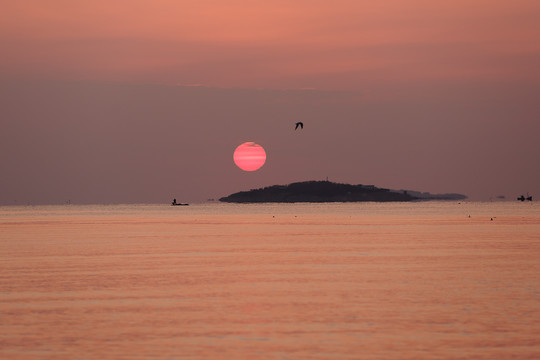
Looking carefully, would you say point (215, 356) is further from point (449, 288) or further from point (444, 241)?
point (444, 241)

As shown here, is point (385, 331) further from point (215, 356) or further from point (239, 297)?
point (239, 297)

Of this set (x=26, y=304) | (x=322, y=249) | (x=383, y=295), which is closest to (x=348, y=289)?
(x=383, y=295)

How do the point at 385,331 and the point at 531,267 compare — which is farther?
the point at 531,267

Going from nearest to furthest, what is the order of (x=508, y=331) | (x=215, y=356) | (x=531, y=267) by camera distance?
(x=215, y=356) → (x=508, y=331) → (x=531, y=267)

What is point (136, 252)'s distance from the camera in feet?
180

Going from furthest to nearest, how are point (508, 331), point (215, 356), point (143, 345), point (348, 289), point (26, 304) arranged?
point (348, 289) < point (26, 304) < point (508, 331) < point (143, 345) < point (215, 356)

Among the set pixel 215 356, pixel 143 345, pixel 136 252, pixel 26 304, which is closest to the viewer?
pixel 215 356

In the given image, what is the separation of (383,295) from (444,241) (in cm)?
3552

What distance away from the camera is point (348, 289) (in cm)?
3269

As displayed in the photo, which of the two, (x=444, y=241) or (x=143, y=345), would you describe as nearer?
(x=143, y=345)

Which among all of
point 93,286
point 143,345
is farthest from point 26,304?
→ point 143,345

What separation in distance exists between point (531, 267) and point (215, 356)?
82.2 ft

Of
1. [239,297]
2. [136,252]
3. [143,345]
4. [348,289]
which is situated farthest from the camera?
[136,252]

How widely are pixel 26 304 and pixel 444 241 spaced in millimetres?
42450
